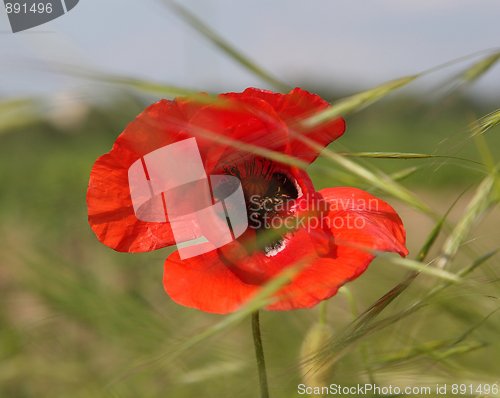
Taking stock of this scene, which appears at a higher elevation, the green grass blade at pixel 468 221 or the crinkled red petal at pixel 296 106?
the crinkled red petal at pixel 296 106

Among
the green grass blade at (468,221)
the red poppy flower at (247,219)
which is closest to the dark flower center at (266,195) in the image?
the red poppy flower at (247,219)

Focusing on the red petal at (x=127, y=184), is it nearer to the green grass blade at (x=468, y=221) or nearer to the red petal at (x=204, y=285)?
the red petal at (x=204, y=285)

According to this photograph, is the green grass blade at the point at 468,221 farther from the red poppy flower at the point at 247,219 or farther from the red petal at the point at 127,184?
the red petal at the point at 127,184

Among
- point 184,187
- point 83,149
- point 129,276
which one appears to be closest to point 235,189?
point 184,187

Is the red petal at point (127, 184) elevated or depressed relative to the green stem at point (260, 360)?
elevated

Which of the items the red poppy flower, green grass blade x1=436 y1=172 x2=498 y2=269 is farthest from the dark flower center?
green grass blade x1=436 y1=172 x2=498 y2=269

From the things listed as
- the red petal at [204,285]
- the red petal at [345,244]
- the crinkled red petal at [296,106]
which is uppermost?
the crinkled red petal at [296,106]

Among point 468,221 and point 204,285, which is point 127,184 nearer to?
point 204,285

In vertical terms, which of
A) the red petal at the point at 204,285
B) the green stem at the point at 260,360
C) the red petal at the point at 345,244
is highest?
the red petal at the point at 345,244

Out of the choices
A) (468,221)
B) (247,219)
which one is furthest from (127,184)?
(468,221)
